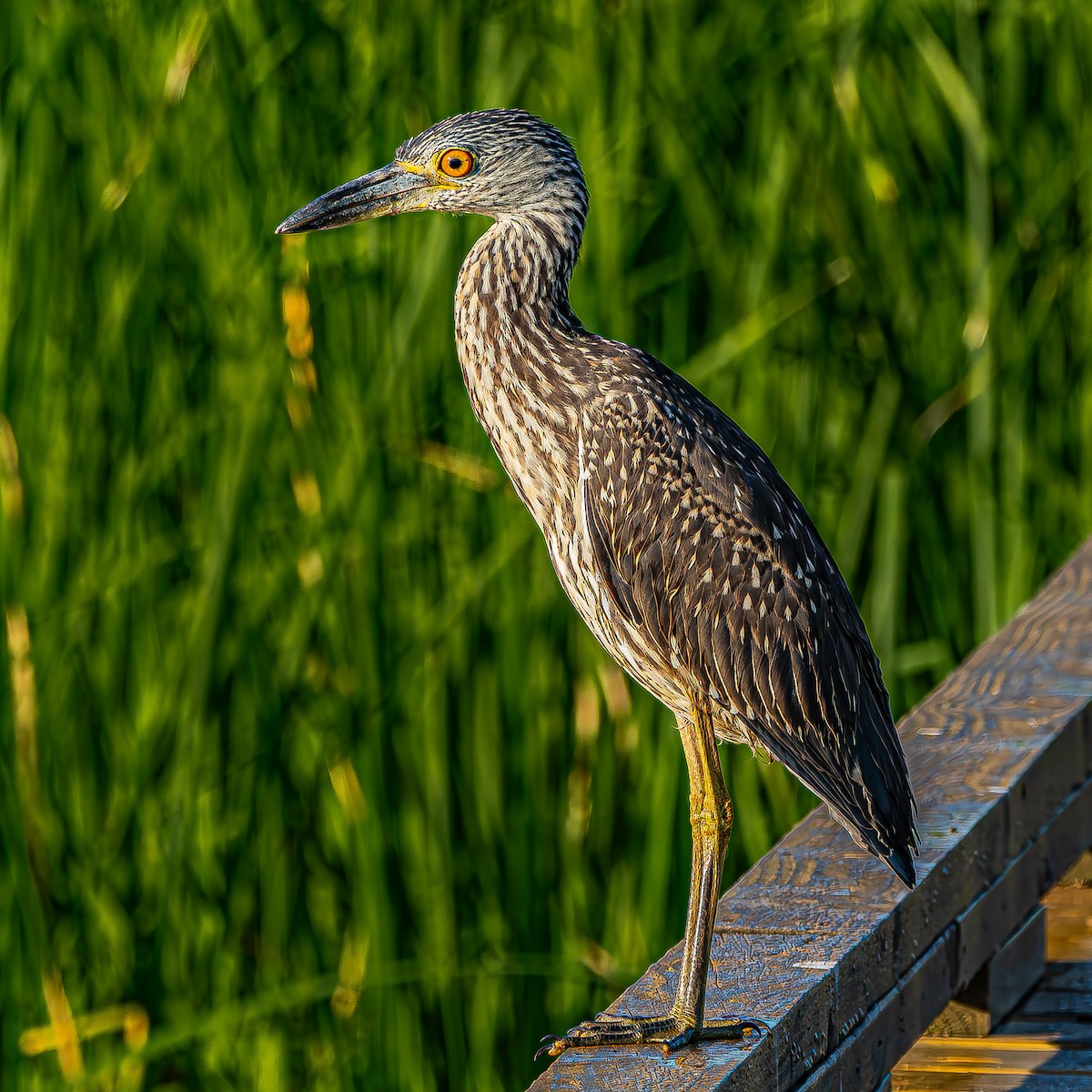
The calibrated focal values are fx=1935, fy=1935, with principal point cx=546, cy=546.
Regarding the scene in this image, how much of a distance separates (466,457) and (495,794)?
498 millimetres

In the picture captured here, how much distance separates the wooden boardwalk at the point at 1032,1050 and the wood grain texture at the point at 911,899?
0.13 m

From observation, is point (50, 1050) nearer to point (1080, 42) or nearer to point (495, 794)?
point (495, 794)

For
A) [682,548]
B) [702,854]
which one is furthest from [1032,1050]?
[682,548]

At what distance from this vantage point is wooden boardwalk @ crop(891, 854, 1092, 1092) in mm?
2396

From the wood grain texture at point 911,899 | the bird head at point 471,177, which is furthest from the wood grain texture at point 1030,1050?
the bird head at point 471,177

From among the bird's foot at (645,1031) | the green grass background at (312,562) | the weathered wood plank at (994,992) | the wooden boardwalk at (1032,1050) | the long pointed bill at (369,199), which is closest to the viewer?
the bird's foot at (645,1031)

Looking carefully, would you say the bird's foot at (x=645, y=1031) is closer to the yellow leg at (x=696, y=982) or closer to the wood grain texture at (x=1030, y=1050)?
the yellow leg at (x=696, y=982)

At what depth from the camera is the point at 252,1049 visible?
276 centimetres

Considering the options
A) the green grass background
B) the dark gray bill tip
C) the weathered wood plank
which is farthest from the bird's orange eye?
the weathered wood plank

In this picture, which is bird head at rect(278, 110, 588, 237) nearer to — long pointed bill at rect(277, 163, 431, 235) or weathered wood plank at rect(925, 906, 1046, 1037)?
long pointed bill at rect(277, 163, 431, 235)

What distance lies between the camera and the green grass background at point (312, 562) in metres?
2.72

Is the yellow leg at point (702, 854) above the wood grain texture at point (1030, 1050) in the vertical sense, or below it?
above

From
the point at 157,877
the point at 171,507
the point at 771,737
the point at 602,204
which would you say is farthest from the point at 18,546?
the point at 771,737

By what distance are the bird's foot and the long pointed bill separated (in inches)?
35.6
